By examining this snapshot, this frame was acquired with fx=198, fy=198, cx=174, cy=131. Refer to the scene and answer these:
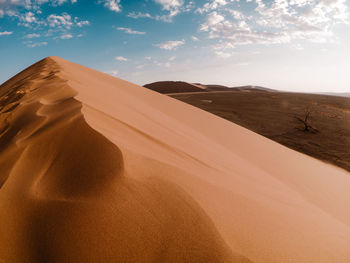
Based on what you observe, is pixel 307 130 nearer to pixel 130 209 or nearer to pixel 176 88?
pixel 130 209

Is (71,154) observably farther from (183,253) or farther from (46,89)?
(46,89)

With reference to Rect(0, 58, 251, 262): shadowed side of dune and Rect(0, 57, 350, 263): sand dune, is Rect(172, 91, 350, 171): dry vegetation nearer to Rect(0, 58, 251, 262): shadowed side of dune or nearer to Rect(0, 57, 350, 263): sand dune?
Rect(0, 57, 350, 263): sand dune

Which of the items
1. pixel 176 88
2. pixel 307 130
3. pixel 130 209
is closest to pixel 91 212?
pixel 130 209

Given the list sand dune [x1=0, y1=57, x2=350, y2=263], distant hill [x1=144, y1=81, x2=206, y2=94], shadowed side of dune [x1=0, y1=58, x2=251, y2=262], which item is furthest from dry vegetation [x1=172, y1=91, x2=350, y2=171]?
A: distant hill [x1=144, y1=81, x2=206, y2=94]

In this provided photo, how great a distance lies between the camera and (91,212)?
867mm

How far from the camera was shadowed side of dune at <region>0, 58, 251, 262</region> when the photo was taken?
77 centimetres

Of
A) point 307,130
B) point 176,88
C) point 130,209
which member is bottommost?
point 307,130

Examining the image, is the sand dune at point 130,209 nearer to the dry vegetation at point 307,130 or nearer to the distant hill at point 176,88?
the dry vegetation at point 307,130

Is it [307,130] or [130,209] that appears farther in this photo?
[307,130]

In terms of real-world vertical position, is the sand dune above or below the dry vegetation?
above

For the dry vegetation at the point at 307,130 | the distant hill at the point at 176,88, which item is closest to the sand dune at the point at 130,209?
the dry vegetation at the point at 307,130

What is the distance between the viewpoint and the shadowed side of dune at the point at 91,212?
77 cm

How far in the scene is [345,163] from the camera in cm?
568

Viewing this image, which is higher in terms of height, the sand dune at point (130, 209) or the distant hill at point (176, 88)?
the distant hill at point (176, 88)
